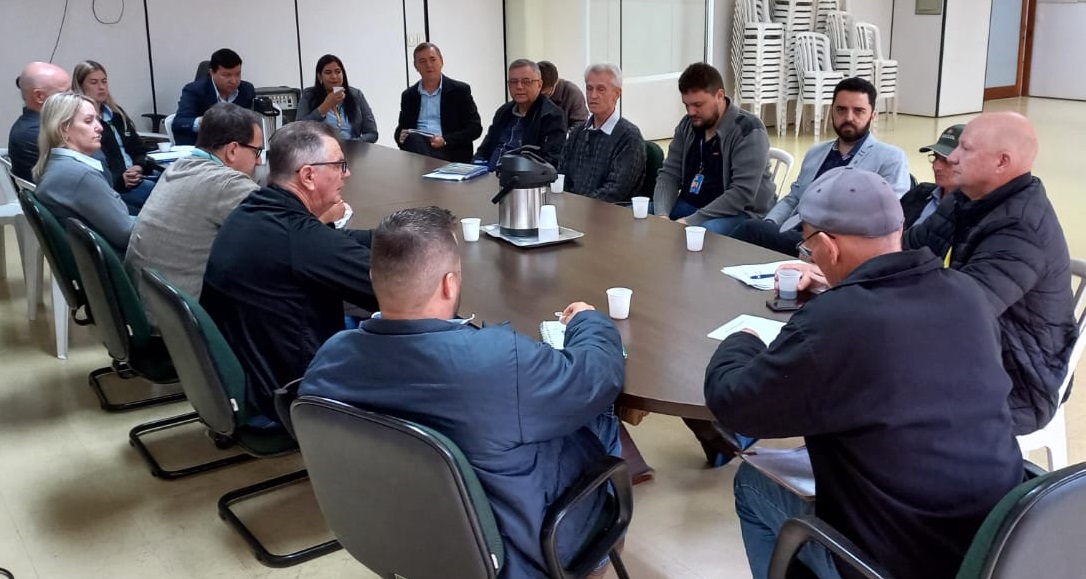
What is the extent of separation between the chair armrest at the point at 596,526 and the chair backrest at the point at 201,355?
108 cm

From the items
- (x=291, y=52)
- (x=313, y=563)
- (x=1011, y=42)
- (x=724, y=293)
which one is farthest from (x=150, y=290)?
(x=1011, y=42)

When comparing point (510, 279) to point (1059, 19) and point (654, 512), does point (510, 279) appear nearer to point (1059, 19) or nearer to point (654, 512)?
point (654, 512)

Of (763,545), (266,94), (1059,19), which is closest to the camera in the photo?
(763,545)

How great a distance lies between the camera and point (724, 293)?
107 inches

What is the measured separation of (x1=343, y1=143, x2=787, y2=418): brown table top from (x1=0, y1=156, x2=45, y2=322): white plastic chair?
194 cm

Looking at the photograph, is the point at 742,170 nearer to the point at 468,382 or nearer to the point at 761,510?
the point at 761,510

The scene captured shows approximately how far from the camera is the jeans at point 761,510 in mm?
2049

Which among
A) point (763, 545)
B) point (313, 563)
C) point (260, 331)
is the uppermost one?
point (260, 331)


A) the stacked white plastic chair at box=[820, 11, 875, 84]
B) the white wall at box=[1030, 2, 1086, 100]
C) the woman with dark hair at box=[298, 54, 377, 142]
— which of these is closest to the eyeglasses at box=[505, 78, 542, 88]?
the woman with dark hair at box=[298, 54, 377, 142]

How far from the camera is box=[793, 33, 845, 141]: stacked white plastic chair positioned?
10711 millimetres

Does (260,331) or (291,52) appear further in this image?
(291,52)

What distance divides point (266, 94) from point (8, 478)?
5251 mm

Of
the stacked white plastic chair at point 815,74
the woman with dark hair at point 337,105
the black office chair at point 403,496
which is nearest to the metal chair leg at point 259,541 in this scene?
the black office chair at point 403,496

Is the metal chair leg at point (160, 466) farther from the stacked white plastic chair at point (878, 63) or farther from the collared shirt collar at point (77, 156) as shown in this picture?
the stacked white plastic chair at point (878, 63)
